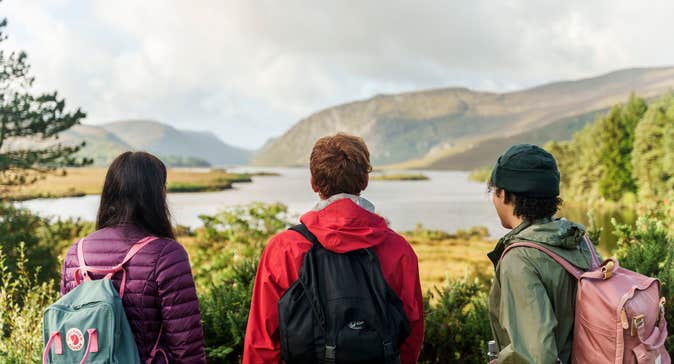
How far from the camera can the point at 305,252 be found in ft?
7.80

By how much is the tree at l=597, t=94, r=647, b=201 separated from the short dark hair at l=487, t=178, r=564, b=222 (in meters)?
56.5

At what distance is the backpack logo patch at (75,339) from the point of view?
2270 mm

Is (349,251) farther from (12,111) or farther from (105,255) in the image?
(12,111)

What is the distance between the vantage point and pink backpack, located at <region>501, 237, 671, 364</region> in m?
2.15

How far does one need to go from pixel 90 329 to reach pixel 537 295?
1.98 m

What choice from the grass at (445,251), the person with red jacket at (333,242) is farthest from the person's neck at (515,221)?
the grass at (445,251)

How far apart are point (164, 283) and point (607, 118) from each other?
5953cm

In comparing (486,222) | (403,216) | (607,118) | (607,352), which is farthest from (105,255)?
(607,118)

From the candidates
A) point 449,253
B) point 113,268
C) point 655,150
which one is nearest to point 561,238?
point 113,268

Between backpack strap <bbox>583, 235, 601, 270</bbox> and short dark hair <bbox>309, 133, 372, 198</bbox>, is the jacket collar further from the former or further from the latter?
backpack strap <bbox>583, 235, 601, 270</bbox>

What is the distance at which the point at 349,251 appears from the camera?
93.2 inches

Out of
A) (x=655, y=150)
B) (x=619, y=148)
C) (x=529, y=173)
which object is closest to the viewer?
(x=529, y=173)

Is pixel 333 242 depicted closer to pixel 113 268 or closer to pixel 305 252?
pixel 305 252

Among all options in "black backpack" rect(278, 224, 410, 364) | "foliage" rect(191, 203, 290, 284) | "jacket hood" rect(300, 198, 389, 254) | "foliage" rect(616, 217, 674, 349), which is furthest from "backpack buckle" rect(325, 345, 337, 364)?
"foliage" rect(191, 203, 290, 284)
